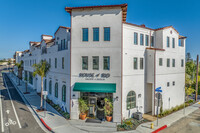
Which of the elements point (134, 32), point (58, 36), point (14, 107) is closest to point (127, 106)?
point (134, 32)

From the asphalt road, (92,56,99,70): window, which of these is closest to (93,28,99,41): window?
(92,56,99,70): window

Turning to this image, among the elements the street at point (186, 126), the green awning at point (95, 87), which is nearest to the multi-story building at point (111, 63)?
the green awning at point (95, 87)

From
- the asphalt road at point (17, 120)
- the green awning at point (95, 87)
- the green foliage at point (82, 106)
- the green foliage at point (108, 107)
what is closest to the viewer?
the asphalt road at point (17, 120)

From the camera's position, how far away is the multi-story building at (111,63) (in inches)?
542

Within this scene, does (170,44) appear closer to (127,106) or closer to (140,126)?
(127,106)

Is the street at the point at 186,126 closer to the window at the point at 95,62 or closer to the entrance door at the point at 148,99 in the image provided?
the entrance door at the point at 148,99

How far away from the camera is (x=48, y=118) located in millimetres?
14438

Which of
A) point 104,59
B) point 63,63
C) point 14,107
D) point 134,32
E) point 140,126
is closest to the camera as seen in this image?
point 140,126

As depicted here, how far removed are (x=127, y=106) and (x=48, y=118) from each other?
9.71 metres

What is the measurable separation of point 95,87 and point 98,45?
489 centimetres

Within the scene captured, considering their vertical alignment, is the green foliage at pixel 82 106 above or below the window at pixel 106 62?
below

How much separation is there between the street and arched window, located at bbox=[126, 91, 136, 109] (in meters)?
4.22

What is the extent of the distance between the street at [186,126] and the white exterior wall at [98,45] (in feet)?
18.8

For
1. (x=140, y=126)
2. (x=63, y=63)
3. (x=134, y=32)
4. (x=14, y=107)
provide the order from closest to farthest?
(x=140, y=126) < (x=134, y=32) < (x=63, y=63) < (x=14, y=107)
